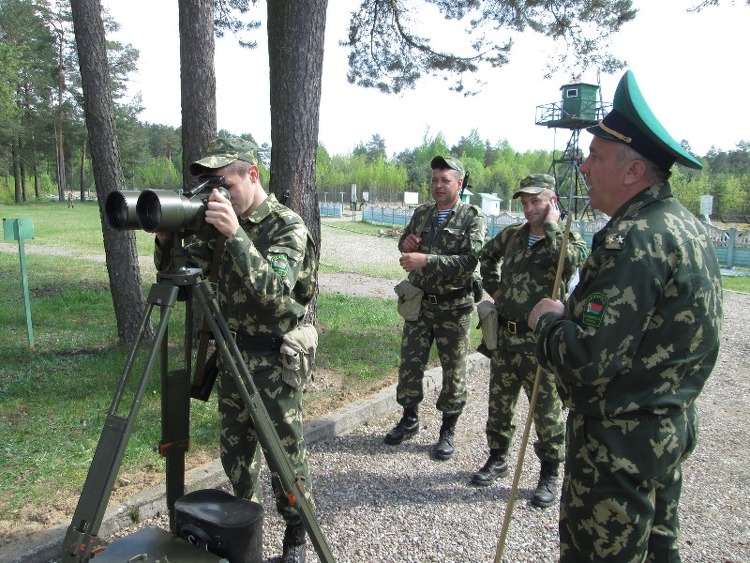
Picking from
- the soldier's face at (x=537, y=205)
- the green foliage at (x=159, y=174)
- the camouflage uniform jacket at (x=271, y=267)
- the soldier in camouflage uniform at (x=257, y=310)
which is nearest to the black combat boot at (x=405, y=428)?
the soldier in camouflage uniform at (x=257, y=310)

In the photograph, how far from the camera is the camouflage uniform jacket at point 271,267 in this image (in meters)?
2.41

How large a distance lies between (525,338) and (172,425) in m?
2.10

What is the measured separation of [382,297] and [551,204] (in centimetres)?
672

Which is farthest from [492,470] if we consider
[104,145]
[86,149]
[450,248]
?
[86,149]

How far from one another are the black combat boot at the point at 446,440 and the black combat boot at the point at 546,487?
69 centimetres

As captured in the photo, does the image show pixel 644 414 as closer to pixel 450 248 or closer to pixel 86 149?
pixel 450 248

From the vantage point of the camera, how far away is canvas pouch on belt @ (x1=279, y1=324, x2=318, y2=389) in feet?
8.40

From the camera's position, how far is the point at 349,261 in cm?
1605

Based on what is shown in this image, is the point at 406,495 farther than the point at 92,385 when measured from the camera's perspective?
No

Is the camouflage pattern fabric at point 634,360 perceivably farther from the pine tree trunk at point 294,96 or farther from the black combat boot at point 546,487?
the pine tree trunk at point 294,96

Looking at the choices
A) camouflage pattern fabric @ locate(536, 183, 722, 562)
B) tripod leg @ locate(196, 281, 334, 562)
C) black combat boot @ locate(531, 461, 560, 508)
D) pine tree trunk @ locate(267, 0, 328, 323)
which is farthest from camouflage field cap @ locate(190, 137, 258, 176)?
black combat boot @ locate(531, 461, 560, 508)

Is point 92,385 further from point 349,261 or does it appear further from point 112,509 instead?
point 349,261

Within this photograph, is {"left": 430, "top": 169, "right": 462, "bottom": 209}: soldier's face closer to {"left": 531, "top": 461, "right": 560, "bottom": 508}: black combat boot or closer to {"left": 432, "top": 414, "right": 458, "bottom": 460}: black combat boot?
{"left": 432, "top": 414, "right": 458, "bottom": 460}: black combat boot

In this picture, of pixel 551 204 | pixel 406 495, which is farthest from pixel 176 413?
pixel 551 204
